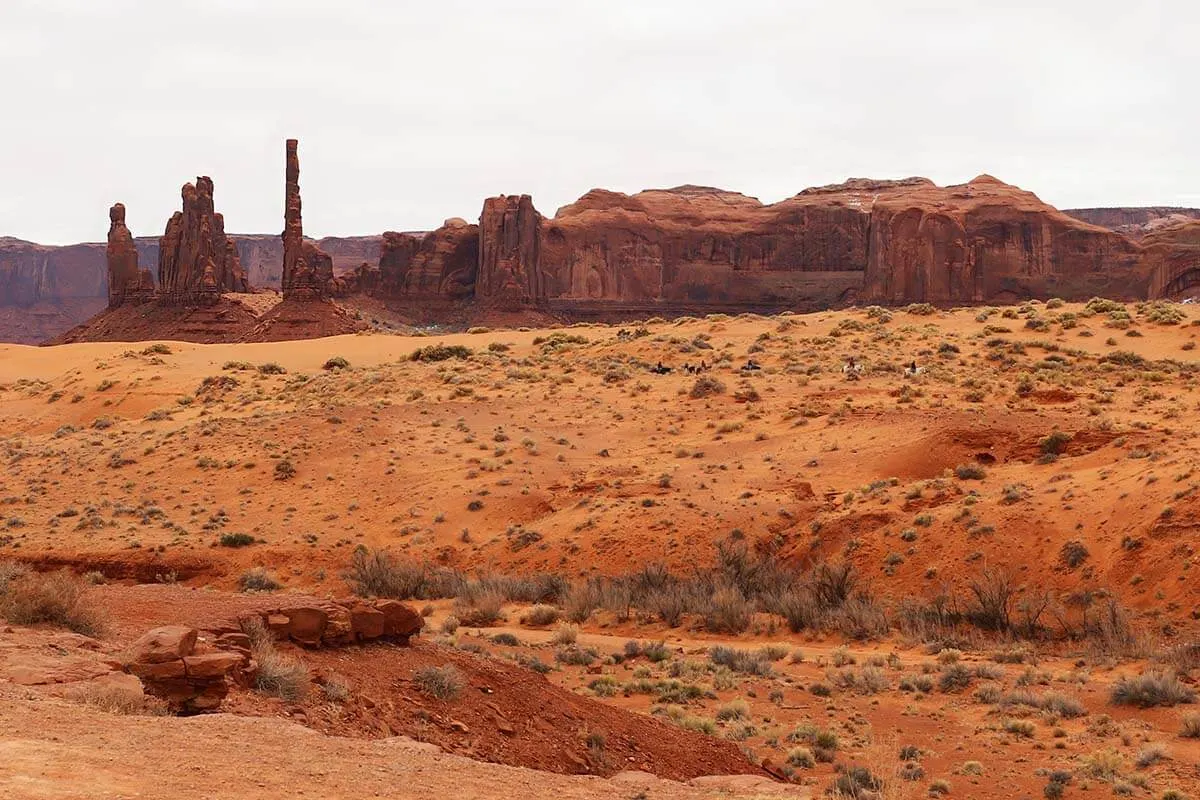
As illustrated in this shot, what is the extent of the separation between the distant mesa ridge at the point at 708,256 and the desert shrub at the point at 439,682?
264ft

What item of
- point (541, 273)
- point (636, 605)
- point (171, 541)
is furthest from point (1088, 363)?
point (541, 273)

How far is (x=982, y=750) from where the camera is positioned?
1162 centimetres

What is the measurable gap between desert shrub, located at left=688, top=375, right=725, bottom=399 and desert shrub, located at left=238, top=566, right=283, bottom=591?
14.0m

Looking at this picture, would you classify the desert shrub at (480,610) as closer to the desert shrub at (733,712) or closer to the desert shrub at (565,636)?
the desert shrub at (565,636)

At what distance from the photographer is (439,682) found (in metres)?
11.1

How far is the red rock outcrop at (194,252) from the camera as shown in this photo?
290 ft

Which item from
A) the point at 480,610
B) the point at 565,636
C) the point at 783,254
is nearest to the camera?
the point at 565,636

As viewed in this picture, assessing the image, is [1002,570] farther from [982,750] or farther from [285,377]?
[285,377]

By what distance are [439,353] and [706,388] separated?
19280mm

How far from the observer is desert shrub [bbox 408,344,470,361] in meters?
49.4

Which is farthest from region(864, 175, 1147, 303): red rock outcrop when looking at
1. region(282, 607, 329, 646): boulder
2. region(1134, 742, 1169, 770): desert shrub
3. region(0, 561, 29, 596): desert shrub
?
region(282, 607, 329, 646): boulder

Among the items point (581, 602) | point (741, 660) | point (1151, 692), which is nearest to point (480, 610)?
point (581, 602)

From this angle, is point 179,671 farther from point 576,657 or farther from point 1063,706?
point 1063,706

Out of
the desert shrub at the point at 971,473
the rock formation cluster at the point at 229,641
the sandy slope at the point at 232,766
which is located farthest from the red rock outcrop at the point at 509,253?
the sandy slope at the point at 232,766
